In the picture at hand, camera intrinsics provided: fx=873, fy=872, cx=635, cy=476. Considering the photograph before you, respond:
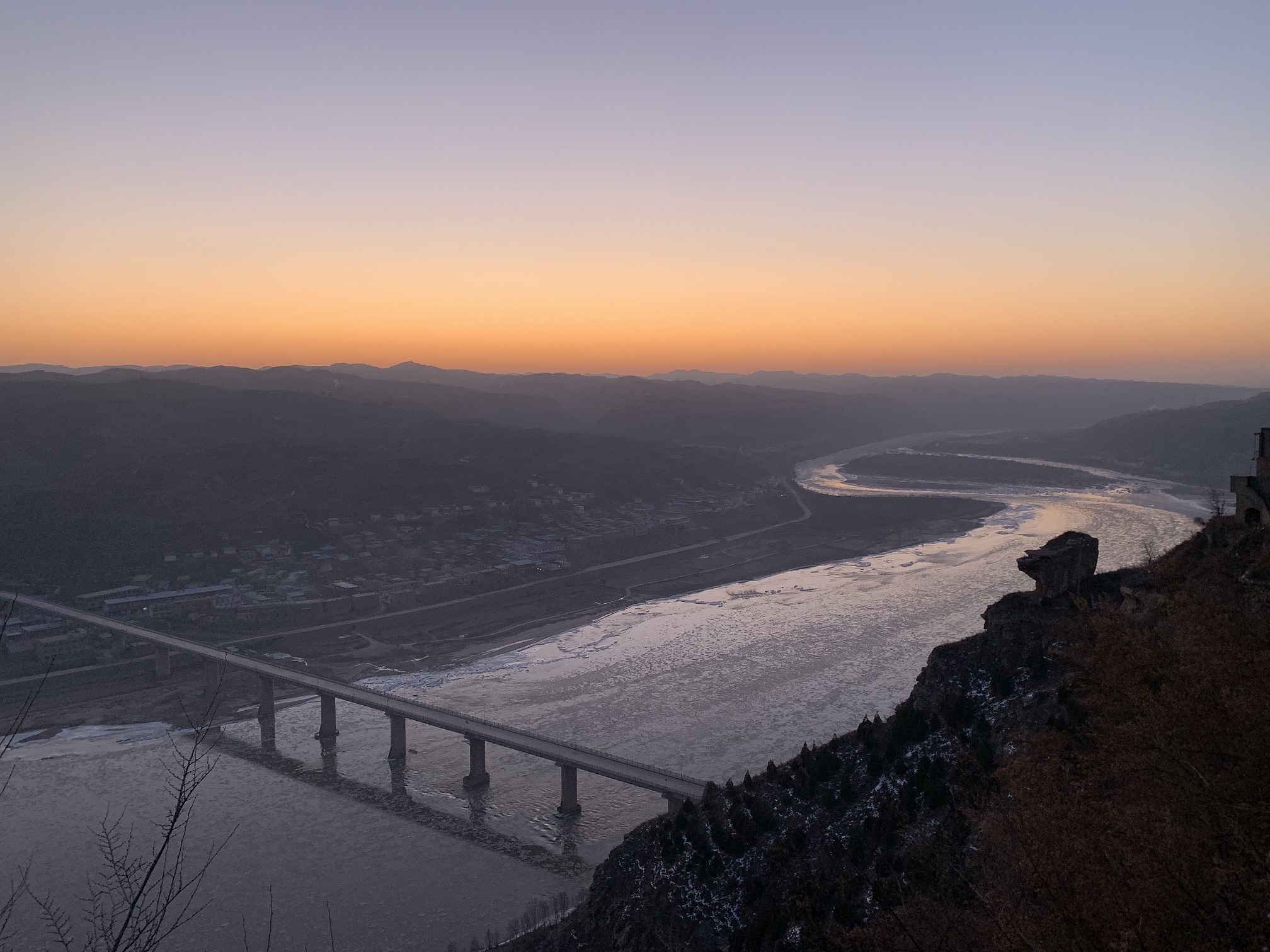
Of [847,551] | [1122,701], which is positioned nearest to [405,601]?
[847,551]

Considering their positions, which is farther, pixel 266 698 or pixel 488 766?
pixel 266 698

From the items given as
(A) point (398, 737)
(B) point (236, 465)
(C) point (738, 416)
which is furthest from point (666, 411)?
(A) point (398, 737)

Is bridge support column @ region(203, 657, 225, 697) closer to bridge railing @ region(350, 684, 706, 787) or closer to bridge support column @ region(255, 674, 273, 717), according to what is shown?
bridge support column @ region(255, 674, 273, 717)

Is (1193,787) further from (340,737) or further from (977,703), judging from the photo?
(340,737)

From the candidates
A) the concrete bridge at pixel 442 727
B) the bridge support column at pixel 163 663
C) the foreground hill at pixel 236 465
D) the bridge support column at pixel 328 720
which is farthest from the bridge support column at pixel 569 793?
the foreground hill at pixel 236 465

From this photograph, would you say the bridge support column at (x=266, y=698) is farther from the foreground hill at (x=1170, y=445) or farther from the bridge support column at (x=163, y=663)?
the foreground hill at (x=1170, y=445)

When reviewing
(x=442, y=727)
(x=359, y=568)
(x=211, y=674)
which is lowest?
(x=211, y=674)

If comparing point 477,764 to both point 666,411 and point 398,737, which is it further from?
point 666,411
